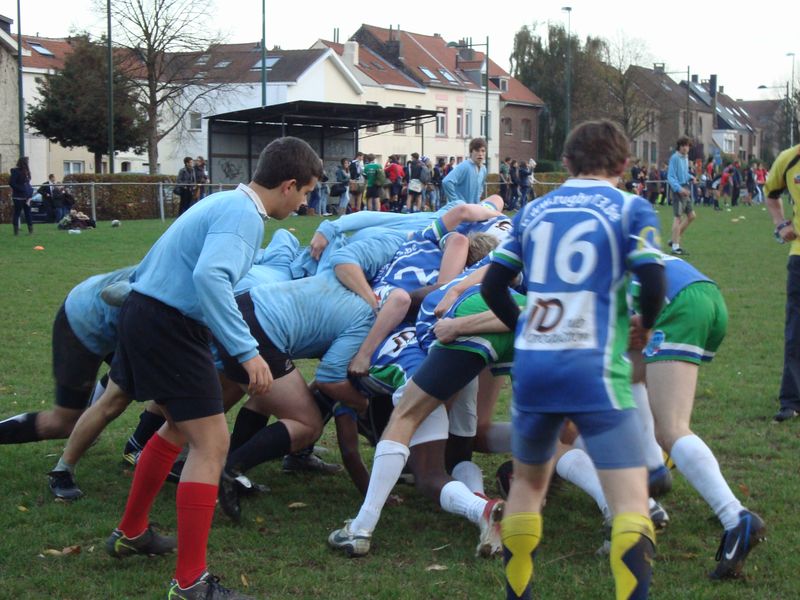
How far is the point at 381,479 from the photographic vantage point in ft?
15.9

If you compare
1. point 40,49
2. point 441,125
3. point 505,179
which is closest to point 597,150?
point 505,179

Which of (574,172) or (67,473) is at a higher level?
(574,172)

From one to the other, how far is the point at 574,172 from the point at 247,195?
134 cm

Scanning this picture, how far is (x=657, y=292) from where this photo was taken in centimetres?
359

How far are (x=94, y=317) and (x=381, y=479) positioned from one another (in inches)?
72.2

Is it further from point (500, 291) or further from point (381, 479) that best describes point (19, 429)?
point (500, 291)

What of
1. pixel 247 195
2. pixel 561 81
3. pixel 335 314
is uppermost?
pixel 561 81

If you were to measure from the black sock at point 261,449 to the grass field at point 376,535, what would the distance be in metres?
0.28

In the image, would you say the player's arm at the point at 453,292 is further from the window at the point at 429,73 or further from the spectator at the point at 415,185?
the window at the point at 429,73

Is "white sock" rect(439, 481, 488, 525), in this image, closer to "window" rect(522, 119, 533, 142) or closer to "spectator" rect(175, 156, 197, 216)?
"spectator" rect(175, 156, 197, 216)

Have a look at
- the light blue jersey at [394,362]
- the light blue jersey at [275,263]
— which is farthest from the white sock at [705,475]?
the light blue jersey at [275,263]

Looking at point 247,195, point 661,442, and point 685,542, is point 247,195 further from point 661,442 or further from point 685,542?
point 685,542

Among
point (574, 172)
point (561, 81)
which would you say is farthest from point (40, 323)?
point (561, 81)

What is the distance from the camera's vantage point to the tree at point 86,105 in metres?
47.5
